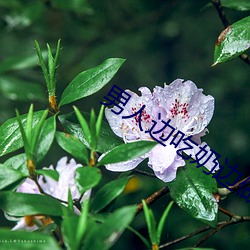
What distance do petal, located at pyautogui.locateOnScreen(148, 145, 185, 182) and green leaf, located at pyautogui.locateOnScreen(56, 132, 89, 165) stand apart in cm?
17

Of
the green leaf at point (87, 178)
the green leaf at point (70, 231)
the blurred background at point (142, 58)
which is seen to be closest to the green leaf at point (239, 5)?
the green leaf at point (87, 178)

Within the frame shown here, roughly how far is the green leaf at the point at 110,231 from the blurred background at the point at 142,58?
130 cm

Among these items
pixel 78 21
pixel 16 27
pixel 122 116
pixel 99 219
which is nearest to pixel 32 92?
pixel 16 27

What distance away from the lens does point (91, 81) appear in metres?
1.13

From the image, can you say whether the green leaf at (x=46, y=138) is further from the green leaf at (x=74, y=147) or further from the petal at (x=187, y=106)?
the petal at (x=187, y=106)

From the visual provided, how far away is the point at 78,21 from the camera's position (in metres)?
2.59

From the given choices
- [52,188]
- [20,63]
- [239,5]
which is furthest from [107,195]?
[20,63]

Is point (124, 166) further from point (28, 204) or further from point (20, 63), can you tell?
point (20, 63)

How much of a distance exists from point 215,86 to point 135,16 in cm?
62

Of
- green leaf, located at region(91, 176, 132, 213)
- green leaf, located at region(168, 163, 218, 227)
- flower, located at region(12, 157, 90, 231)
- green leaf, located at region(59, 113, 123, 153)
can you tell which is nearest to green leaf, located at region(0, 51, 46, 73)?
flower, located at region(12, 157, 90, 231)

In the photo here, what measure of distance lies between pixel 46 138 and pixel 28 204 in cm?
12

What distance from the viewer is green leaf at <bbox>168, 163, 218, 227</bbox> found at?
1.07 meters

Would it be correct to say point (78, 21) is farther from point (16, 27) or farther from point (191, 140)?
point (191, 140)

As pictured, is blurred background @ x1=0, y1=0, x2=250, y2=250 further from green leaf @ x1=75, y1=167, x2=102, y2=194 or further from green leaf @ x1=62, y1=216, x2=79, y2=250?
green leaf @ x1=62, y1=216, x2=79, y2=250
